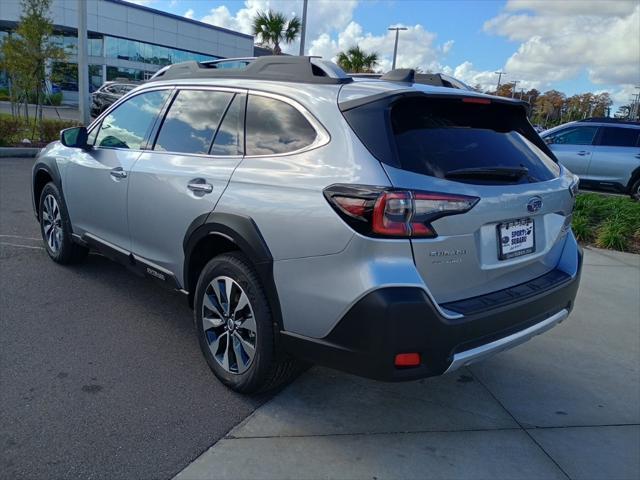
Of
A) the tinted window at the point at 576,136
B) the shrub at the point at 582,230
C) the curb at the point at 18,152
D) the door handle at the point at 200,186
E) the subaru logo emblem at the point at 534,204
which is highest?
the tinted window at the point at 576,136

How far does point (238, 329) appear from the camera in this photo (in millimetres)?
3146

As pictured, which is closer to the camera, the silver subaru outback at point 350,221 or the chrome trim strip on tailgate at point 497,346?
the silver subaru outback at point 350,221

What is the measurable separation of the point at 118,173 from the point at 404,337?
271 cm

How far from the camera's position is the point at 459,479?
2.65m

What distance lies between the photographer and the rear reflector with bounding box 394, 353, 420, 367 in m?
2.49

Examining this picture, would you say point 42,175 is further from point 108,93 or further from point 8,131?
point 108,93

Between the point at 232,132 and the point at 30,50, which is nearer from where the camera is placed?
the point at 232,132

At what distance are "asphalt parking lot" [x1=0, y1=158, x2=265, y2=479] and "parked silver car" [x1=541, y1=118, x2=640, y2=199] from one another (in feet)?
35.4

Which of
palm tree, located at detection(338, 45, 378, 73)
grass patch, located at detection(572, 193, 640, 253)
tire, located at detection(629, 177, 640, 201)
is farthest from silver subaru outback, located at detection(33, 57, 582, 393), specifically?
palm tree, located at detection(338, 45, 378, 73)

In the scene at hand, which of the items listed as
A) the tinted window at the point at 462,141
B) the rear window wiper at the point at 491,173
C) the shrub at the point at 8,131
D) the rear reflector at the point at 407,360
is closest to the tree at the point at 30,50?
the shrub at the point at 8,131

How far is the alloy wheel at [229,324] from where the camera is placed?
121 inches

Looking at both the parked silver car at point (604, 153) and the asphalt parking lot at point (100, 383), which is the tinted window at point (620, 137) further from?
the asphalt parking lot at point (100, 383)

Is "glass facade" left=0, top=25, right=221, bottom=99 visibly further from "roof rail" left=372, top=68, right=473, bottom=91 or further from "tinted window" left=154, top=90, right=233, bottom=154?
"roof rail" left=372, top=68, right=473, bottom=91

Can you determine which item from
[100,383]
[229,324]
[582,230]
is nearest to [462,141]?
[229,324]
